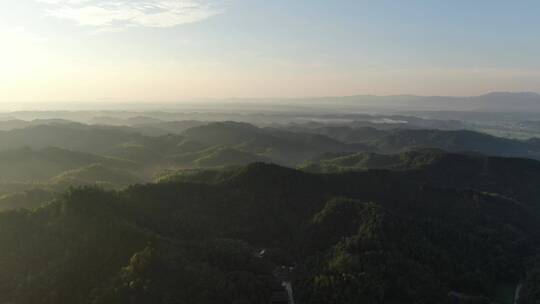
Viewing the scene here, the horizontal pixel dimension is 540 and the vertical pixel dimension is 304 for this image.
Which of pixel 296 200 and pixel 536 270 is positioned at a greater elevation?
pixel 296 200

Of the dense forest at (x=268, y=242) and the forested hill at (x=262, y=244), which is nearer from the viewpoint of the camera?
the forested hill at (x=262, y=244)

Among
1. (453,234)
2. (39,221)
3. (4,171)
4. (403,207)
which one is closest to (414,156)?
(403,207)

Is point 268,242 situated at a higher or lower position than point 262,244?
higher

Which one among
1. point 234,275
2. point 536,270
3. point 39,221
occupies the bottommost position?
point 536,270

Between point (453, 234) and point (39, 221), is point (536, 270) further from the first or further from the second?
point (39, 221)

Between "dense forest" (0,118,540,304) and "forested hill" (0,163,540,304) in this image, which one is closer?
"forested hill" (0,163,540,304)

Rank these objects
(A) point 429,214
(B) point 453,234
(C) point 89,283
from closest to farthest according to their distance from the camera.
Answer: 1. (C) point 89,283
2. (B) point 453,234
3. (A) point 429,214

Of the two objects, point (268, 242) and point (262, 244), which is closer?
point (262, 244)

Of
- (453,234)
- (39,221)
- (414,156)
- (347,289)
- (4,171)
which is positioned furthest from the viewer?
(414,156)
